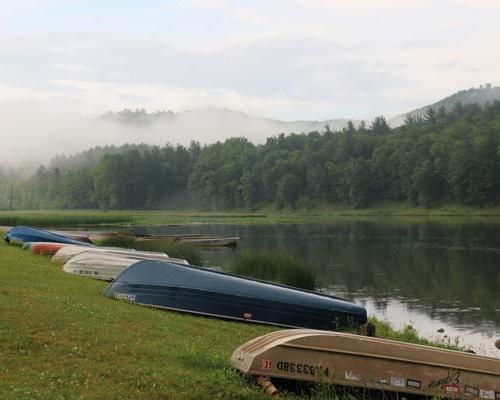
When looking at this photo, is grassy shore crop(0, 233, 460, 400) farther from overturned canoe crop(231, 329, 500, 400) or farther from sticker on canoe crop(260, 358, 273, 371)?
overturned canoe crop(231, 329, 500, 400)

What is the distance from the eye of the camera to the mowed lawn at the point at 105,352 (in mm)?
7867

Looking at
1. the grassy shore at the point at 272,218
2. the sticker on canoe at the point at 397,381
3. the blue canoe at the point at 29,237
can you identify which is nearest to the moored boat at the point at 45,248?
the blue canoe at the point at 29,237

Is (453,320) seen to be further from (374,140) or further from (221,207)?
(221,207)

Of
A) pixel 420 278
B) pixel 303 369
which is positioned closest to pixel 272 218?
pixel 420 278

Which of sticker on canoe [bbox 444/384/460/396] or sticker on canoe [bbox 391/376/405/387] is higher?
sticker on canoe [bbox 391/376/405/387]

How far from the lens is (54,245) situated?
2708 cm

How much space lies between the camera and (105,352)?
30.1 ft

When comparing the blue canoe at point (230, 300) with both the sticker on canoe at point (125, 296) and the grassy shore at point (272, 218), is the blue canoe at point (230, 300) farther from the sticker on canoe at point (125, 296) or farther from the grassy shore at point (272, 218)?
the grassy shore at point (272, 218)

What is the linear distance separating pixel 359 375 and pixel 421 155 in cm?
12346

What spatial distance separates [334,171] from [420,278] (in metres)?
112

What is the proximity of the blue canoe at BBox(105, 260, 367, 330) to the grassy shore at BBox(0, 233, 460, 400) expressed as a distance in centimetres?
158

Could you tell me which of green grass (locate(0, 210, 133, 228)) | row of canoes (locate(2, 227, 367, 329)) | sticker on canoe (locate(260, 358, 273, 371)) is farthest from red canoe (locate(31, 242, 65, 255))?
green grass (locate(0, 210, 133, 228))

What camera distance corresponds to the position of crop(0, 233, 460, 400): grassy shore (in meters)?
7.87

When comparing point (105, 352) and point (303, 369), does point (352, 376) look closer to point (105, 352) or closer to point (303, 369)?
point (303, 369)
